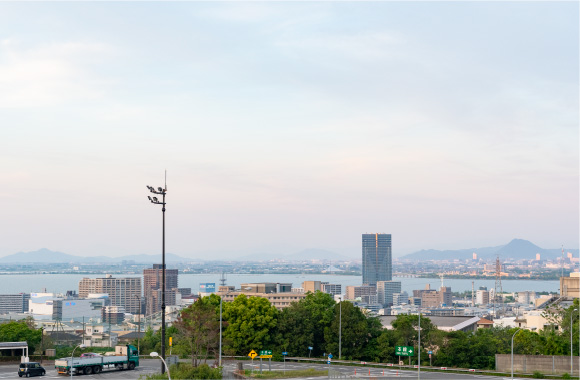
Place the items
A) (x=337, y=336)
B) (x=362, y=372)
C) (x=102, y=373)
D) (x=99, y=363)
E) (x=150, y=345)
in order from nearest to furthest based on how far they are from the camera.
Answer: (x=99, y=363) < (x=102, y=373) < (x=362, y=372) < (x=337, y=336) < (x=150, y=345)

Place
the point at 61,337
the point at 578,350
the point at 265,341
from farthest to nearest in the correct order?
1. the point at 61,337
2. the point at 265,341
3. the point at 578,350

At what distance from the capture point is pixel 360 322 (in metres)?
69.6

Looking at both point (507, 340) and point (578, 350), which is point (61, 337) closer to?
point (507, 340)

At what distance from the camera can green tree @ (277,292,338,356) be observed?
227 ft

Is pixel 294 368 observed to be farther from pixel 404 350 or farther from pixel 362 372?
pixel 404 350

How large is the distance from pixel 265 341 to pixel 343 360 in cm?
797

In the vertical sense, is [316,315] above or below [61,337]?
above

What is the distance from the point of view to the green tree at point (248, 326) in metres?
67.7

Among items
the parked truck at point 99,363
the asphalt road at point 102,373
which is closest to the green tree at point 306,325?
the asphalt road at point 102,373

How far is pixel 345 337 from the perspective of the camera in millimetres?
69062

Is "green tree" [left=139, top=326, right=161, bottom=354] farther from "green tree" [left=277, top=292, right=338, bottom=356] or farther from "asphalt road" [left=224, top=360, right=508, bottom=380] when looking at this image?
"asphalt road" [left=224, top=360, right=508, bottom=380]

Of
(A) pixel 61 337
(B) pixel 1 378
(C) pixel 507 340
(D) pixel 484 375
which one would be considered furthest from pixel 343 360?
(A) pixel 61 337

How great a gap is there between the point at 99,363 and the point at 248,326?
→ 16074 millimetres

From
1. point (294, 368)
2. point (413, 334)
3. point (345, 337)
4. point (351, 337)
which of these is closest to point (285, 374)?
point (294, 368)
